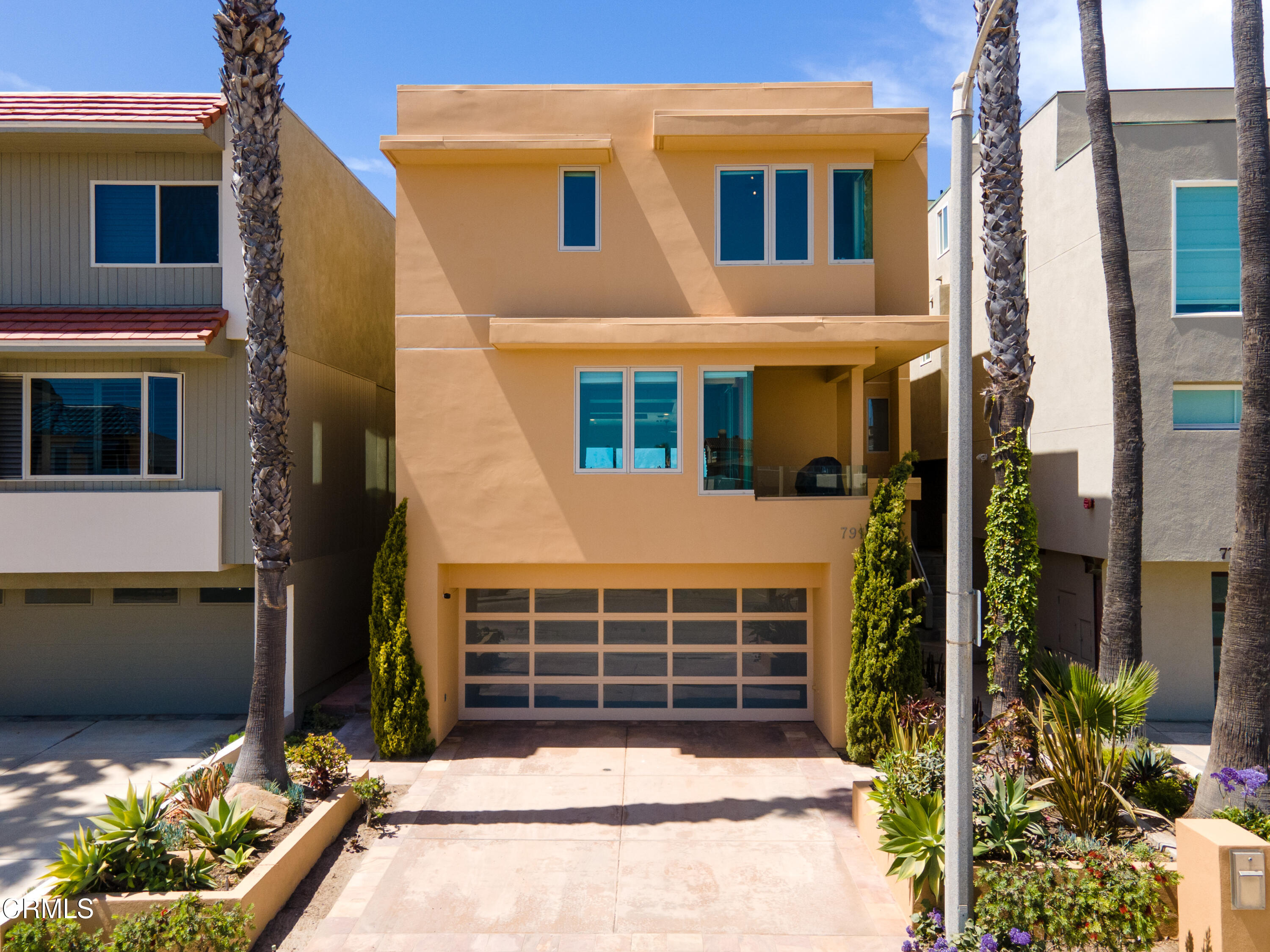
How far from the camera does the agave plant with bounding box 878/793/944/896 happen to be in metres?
6.87

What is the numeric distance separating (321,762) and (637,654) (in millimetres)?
5031

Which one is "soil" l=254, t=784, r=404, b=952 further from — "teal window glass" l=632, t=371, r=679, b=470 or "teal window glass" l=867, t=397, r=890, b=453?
"teal window glass" l=867, t=397, r=890, b=453

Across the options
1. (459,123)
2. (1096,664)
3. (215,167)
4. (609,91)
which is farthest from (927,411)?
(215,167)

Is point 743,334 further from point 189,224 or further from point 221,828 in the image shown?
point 189,224

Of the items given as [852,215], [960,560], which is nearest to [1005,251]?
[852,215]

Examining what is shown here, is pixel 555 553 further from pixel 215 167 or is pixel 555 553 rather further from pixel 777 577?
pixel 215 167

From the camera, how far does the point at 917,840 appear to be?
7.02 metres

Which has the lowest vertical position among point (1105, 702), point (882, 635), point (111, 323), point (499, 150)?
point (1105, 702)

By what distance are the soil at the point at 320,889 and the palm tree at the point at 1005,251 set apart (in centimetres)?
763

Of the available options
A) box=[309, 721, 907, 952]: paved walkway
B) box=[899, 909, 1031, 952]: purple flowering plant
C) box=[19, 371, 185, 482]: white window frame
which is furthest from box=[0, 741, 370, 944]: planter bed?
box=[19, 371, 185, 482]: white window frame

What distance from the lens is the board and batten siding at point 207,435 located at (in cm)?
1149

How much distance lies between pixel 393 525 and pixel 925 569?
10.5 m

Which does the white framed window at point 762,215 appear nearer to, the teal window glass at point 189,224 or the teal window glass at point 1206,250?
the teal window glass at point 1206,250

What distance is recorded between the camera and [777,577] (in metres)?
12.0
